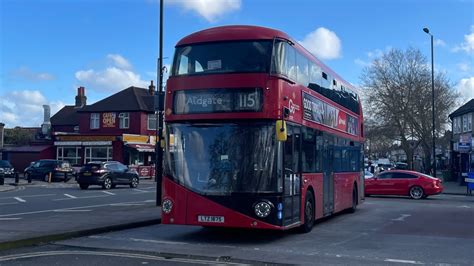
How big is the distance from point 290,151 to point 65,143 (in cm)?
4686

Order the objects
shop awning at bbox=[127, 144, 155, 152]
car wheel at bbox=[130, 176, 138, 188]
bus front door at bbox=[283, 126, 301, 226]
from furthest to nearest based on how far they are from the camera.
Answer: shop awning at bbox=[127, 144, 155, 152], car wheel at bbox=[130, 176, 138, 188], bus front door at bbox=[283, 126, 301, 226]

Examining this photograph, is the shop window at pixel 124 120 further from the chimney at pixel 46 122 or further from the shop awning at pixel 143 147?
the chimney at pixel 46 122

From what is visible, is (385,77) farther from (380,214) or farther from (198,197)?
(198,197)

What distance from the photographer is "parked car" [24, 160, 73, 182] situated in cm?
4244

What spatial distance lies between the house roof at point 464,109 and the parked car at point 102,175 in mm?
31222

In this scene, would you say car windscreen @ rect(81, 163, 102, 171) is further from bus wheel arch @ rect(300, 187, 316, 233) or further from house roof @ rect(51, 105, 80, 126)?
house roof @ rect(51, 105, 80, 126)

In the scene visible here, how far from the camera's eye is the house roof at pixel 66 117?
217 feet

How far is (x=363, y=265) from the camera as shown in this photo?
9.16 m

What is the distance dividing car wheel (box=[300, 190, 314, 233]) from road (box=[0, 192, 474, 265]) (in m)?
0.19

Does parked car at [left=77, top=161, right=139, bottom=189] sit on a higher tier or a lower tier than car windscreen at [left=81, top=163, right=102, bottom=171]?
lower

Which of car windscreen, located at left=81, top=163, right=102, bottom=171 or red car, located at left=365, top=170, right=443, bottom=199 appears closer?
red car, located at left=365, top=170, right=443, bottom=199

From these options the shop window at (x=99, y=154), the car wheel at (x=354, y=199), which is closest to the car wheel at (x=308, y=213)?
the car wheel at (x=354, y=199)

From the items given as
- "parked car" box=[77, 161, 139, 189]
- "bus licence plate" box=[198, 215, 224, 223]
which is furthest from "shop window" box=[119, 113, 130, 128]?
"bus licence plate" box=[198, 215, 224, 223]

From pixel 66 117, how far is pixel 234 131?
2384 inches
